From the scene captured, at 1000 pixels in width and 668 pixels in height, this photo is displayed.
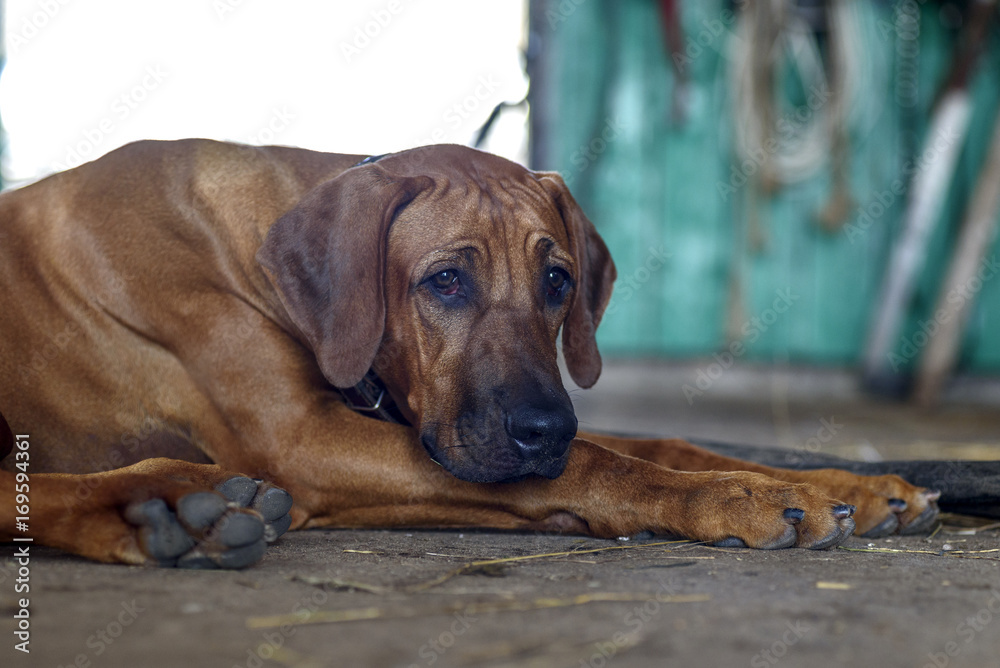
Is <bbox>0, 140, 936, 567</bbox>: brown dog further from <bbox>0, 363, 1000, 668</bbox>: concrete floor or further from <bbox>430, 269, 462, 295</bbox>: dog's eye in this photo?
<bbox>0, 363, 1000, 668</bbox>: concrete floor

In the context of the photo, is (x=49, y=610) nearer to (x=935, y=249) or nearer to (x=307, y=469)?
(x=307, y=469)

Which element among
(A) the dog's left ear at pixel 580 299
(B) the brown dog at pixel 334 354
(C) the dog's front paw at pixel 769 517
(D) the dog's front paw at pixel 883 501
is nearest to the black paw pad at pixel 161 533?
(B) the brown dog at pixel 334 354

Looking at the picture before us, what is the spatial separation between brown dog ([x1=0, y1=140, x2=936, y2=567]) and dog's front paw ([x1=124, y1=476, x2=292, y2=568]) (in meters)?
0.30

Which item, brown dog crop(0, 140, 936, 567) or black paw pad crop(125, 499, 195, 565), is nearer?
black paw pad crop(125, 499, 195, 565)

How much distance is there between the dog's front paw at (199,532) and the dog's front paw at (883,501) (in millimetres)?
1643

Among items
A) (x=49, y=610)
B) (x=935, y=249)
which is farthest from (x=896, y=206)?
(x=49, y=610)

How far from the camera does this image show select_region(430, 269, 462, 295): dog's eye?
2.54 meters

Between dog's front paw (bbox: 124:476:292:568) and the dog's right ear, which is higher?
the dog's right ear

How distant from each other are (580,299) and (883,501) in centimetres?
109

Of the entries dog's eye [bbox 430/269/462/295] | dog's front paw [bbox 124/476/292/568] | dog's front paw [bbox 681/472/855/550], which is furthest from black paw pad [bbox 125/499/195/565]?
dog's front paw [bbox 681/472/855/550]

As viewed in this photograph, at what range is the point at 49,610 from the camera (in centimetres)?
147

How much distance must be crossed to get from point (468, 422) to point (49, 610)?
111 cm

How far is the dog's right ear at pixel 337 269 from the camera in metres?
2.50

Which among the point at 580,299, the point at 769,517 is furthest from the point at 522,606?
the point at 580,299
